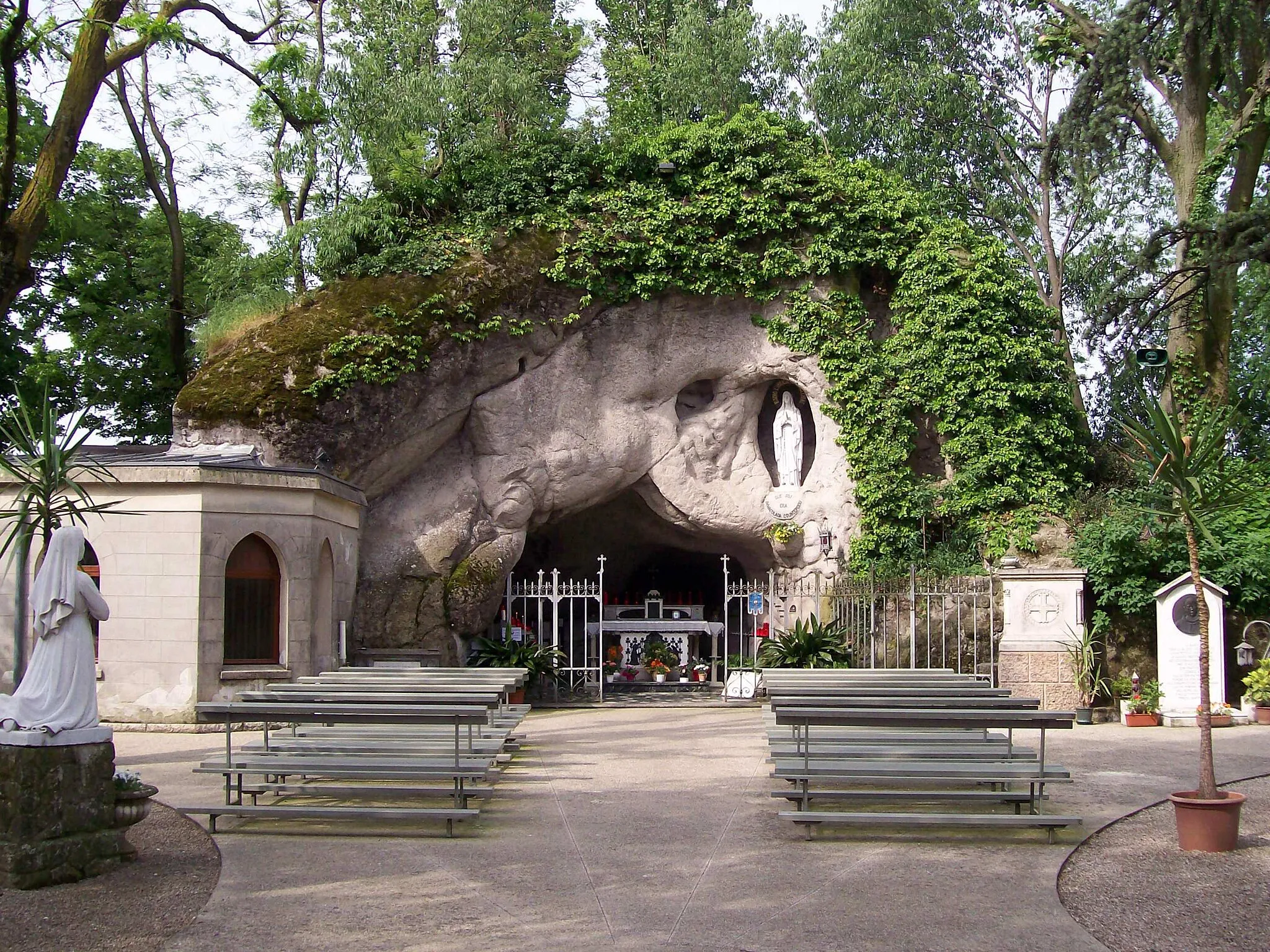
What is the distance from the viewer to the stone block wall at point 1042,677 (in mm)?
14914

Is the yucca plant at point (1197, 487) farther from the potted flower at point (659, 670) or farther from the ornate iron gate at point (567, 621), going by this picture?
the potted flower at point (659, 670)

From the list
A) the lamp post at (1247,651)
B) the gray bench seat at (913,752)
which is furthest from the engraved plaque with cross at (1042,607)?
the gray bench seat at (913,752)

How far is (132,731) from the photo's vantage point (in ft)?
43.7

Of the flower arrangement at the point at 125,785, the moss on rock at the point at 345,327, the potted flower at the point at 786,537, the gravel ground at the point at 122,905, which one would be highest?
the moss on rock at the point at 345,327

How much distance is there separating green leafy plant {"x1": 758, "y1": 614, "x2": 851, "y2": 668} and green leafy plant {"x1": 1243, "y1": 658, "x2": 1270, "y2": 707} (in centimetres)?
547

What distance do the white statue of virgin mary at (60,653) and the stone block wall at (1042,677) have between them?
11.5 metres

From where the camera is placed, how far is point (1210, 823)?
7254 mm

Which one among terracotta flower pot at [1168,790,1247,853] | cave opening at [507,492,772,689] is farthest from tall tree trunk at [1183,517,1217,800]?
cave opening at [507,492,772,689]

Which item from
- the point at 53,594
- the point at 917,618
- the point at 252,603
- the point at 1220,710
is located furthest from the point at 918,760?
the point at 917,618

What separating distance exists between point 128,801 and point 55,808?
487 millimetres

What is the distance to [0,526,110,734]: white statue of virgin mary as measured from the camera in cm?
664

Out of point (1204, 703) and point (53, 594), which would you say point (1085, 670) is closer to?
point (1204, 703)

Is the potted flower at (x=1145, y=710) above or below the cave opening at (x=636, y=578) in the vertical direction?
below

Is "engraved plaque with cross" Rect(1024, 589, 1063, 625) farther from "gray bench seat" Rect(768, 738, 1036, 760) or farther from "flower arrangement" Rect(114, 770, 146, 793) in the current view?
"flower arrangement" Rect(114, 770, 146, 793)
